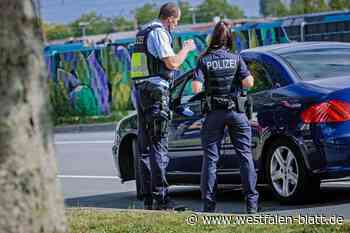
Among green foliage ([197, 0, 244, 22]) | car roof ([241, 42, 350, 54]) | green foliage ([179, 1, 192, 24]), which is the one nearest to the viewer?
car roof ([241, 42, 350, 54])

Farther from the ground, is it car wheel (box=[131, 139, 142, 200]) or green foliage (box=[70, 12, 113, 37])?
car wheel (box=[131, 139, 142, 200])

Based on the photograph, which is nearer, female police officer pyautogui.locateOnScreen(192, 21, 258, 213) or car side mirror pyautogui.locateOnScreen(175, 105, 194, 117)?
female police officer pyautogui.locateOnScreen(192, 21, 258, 213)

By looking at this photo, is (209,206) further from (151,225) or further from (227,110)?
(151,225)

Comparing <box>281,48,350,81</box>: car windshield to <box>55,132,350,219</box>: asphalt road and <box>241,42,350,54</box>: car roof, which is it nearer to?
<box>241,42,350,54</box>: car roof

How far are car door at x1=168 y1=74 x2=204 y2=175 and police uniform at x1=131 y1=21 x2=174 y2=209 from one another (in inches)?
28.7

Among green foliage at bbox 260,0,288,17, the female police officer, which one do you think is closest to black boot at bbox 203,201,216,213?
the female police officer

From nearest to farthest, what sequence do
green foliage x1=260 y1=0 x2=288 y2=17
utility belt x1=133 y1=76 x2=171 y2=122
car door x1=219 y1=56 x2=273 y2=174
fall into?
utility belt x1=133 y1=76 x2=171 y2=122
car door x1=219 y1=56 x2=273 y2=174
green foliage x1=260 y1=0 x2=288 y2=17

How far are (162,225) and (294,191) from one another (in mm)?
1897

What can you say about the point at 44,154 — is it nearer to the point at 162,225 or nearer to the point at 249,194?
the point at 162,225

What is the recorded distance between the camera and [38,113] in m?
3.48

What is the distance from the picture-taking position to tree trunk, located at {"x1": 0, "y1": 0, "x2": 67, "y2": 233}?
3383 millimetres

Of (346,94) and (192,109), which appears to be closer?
(346,94)

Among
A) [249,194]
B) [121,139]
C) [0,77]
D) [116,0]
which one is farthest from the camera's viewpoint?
[116,0]

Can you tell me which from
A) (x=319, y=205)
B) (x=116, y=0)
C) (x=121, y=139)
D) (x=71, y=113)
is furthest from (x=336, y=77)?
(x=116, y=0)
